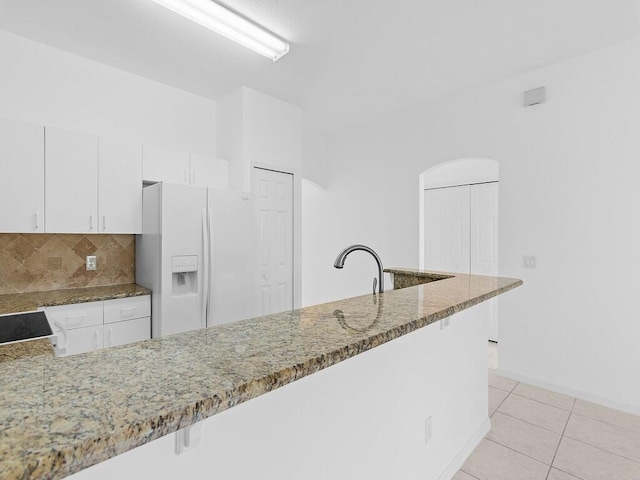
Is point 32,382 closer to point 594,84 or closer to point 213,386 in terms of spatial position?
point 213,386

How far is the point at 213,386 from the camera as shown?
23.9 inches

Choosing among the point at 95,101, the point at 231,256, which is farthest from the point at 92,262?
the point at 95,101

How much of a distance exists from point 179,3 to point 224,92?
1353 millimetres

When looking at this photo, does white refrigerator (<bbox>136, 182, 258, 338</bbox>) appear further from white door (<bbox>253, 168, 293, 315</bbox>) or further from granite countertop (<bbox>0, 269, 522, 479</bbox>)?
granite countertop (<bbox>0, 269, 522, 479</bbox>)

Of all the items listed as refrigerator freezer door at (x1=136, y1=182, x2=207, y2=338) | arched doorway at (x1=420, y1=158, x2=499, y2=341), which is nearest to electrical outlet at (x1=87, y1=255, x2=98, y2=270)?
refrigerator freezer door at (x1=136, y1=182, x2=207, y2=338)

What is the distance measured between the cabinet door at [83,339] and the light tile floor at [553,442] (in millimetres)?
2474

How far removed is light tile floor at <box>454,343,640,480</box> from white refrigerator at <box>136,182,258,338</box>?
81.8 inches

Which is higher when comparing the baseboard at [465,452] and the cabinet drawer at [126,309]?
the cabinet drawer at [126,309]

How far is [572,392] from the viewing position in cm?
286

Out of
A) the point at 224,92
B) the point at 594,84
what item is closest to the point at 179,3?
the point at 224,92

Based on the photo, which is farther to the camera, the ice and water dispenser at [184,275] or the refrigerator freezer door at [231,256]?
the refrigerator freezer door at [231,256]

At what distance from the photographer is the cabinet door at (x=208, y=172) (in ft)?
10.4

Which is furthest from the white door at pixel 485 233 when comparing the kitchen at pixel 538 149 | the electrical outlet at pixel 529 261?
the electrical outlet at pixel 529 261

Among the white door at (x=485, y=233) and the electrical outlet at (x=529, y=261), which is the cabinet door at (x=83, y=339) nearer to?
the electrical outlet at (x=529, y=261)
